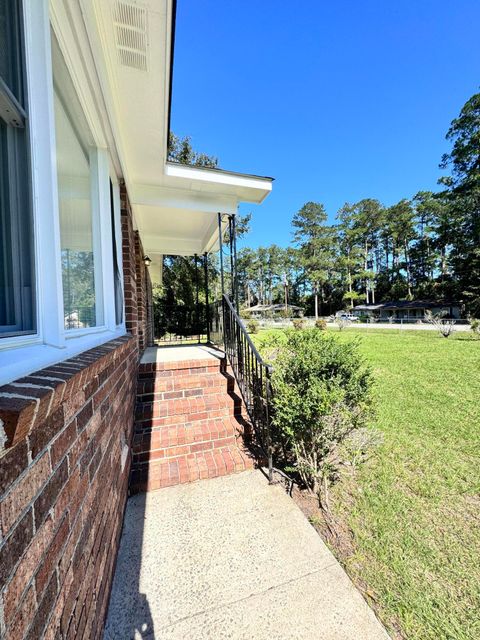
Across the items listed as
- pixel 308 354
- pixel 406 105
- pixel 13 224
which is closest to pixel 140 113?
pixel 13 224

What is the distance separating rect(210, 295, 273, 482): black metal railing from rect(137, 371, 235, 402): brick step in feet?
0.68

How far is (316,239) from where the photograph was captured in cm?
4609

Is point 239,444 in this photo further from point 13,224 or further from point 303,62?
point 303,62

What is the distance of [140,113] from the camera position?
2.41m

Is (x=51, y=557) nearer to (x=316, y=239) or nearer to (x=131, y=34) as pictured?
(x=131, y=34)

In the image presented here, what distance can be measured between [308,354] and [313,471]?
1.11 meters

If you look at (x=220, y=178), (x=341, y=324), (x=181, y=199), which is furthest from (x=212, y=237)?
(x=341, y=324)

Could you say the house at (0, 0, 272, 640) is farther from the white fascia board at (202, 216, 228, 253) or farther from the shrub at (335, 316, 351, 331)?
the shrub at (335, 316, 351, 331)

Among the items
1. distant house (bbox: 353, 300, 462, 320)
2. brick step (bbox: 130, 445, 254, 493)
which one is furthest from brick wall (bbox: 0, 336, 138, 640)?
distant house (bbox: 353, 300, 462, 320)

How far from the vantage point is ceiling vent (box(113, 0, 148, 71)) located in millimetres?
1593

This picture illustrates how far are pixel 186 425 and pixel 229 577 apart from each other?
155 centimetres

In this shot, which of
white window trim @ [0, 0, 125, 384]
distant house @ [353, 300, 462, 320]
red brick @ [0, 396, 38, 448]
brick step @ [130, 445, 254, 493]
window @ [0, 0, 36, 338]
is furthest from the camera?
distant house @ [353, 300, 462, 320]

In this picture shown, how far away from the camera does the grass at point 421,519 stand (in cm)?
167

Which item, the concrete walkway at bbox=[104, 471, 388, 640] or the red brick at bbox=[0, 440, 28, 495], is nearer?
the red brick at bbox=[0, 440, 28, 495]
